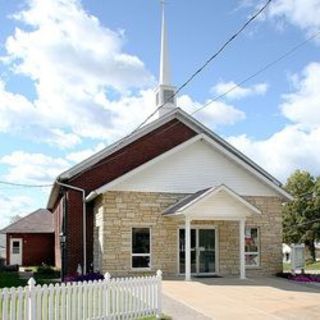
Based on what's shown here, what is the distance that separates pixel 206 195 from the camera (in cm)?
2311

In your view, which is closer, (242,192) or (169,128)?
(242,192)

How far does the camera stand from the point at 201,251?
25.4 meters

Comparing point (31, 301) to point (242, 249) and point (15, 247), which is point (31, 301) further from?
point (15, 247)

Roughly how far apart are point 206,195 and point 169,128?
6456 millimetres

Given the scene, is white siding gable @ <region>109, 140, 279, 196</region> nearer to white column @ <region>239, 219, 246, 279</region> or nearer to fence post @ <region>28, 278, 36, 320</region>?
white column @ <region>239, 219, 246, 279</region>

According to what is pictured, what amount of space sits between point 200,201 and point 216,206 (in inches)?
36.8

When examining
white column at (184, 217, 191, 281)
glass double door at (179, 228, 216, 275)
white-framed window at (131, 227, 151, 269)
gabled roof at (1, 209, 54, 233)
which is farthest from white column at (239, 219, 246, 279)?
gabled roof at (1, 209, 54, 233)

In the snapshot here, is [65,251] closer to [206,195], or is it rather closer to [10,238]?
[206,195]

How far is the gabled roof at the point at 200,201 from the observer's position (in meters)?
22.9

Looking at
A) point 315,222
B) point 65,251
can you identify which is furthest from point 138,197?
point 315,222

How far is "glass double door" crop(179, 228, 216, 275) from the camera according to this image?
25.1 m

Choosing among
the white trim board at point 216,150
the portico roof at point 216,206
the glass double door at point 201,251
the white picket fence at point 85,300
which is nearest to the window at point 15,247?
the white trim board at point 216,150

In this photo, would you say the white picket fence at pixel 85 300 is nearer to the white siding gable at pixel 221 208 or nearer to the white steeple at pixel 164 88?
the white siding gable at pixel 221 208

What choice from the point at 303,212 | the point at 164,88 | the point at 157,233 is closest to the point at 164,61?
the point at 164,88
